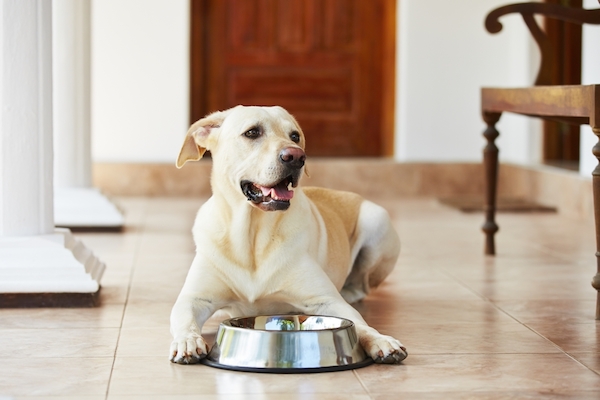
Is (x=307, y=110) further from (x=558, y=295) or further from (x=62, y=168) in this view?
(x=558, y=295)

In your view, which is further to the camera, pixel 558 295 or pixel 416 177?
pixel 416 177

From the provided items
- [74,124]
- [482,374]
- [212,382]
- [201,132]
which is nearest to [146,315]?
[201,132]

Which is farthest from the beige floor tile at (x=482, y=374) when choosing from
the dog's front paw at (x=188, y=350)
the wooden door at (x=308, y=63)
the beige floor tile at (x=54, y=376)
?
the wooden door at (x=308, y=63)

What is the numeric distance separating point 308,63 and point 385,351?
5.73m

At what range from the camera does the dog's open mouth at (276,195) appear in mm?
2674

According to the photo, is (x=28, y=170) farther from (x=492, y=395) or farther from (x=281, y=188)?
(x=492, y=395)

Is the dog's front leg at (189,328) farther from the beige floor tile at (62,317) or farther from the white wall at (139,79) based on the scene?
the white wall at (139,79)

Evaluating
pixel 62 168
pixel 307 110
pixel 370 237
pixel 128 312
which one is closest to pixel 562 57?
pixel 307 110

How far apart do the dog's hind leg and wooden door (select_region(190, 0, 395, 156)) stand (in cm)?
462

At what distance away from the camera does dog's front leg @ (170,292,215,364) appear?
8.10ft

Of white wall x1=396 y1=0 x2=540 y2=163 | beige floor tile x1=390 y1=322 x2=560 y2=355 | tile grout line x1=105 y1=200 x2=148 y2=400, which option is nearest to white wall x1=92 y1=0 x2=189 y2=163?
tile grout line x1=105 y1=200 x2=148 y2=400

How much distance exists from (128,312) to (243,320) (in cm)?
74

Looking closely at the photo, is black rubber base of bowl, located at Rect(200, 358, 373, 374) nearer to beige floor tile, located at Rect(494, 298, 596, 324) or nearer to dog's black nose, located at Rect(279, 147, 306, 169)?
dog's black nose, located at Rect(279, 147, 306, 169)

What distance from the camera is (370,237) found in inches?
135
